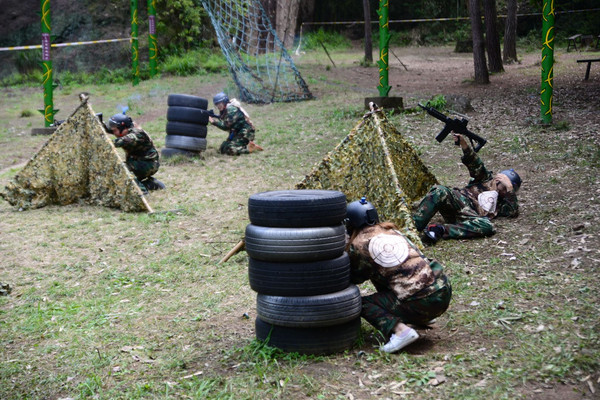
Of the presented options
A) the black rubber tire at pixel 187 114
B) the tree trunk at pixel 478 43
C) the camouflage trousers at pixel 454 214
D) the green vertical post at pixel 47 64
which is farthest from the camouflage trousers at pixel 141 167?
the tree trunk at pixel 478 43

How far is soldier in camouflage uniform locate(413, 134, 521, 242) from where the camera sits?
22.4 feet

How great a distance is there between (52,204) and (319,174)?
4267mm

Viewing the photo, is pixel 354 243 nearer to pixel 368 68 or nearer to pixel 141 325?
pixel 141 325

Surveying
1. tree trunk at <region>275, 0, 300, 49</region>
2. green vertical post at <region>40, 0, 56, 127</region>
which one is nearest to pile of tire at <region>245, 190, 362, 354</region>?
green vertical post at <region>40, 0, 56, 127</region>

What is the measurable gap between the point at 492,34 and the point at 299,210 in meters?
Answer: 13.3

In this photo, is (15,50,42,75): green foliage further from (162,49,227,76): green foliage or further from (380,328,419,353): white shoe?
(380,328,419,353): white shoe

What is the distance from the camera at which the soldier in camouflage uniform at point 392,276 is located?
4379 mm

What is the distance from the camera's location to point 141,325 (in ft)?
17.1

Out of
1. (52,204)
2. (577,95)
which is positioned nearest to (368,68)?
(577,95)

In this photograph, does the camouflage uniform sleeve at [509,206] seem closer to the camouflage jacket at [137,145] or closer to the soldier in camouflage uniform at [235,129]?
the camouflage jacket at [137,145]

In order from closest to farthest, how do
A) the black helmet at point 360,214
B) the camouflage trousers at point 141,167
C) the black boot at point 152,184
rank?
the black helmet at point 360,214 → the camouflage trousers at point 141,167 → the black boot at point 152,184

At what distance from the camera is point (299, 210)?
416cm

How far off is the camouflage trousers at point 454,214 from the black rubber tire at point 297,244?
286 centimetres

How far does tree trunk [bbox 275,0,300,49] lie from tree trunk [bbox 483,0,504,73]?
10.7 meters
